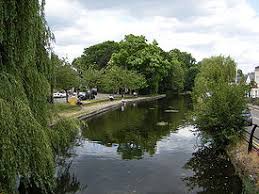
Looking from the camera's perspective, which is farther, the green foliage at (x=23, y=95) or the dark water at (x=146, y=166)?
the dark water at (x=146, y=166)

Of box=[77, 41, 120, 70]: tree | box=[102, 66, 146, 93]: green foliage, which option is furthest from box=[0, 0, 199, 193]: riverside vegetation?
box=[77, 41, 120, 70]: tree

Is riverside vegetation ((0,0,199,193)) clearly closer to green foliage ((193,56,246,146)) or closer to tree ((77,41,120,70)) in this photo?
green foliage ((193,56,246,146))

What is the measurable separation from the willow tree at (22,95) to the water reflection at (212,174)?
28.5 feet

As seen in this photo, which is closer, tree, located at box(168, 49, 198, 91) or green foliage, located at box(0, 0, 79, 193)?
green foliage, located at box(0, 0, 79, 193)

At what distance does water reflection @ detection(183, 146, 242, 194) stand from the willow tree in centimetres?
869

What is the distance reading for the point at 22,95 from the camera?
12094mm

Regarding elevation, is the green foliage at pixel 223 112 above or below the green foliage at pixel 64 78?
below

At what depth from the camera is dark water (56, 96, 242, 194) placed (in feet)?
60.4

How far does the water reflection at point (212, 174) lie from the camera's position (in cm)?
1841

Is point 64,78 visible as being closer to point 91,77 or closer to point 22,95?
point 91,77

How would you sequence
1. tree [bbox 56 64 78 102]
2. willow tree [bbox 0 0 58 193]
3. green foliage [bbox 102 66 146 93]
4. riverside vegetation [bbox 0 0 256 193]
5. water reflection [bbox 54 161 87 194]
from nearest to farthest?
willow tree [bbox 0 0 58 193] < riverside vegetation [bbox 0 0 256 193] < water reflection [bbox 54 161 87 194] < tree [bbox 56 64 78 102] < green foliage [bbox 102 66 146 93]

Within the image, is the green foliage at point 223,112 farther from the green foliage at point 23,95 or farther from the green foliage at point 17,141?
the green foliage at point 17,141

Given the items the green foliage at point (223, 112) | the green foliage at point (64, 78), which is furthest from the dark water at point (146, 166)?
the green foliage at point (64, 78)

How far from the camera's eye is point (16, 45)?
12.5 metres
